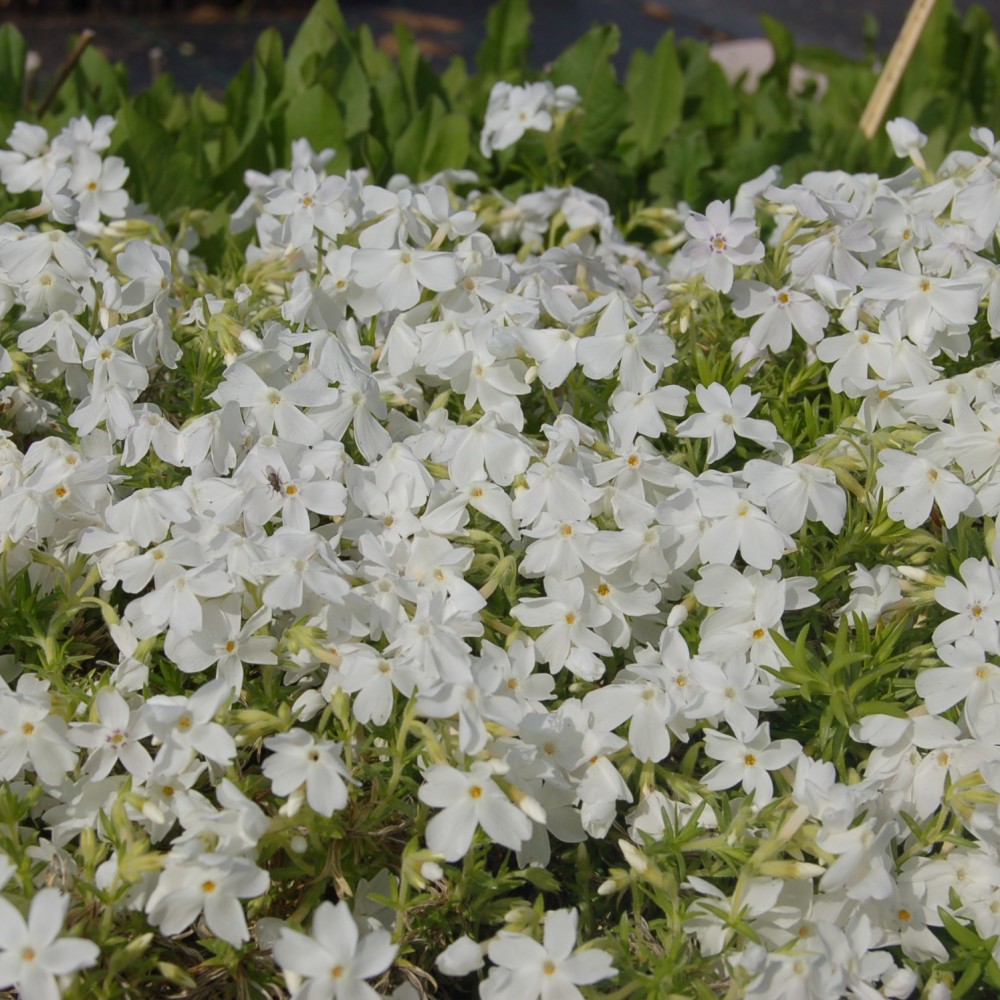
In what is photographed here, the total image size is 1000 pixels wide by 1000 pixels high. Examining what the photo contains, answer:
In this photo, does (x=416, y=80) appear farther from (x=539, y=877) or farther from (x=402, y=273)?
(x=539, y=877)

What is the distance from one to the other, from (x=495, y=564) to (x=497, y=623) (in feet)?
0.30

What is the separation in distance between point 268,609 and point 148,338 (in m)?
0.48

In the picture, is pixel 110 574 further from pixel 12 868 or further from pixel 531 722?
pixel 531 722

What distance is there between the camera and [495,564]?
149cm

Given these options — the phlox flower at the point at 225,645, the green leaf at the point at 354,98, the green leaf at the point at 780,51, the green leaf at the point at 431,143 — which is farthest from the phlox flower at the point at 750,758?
the green leaf at the point at 780,51

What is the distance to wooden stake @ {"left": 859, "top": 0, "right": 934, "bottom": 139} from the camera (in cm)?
278

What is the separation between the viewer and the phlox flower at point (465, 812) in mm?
1179

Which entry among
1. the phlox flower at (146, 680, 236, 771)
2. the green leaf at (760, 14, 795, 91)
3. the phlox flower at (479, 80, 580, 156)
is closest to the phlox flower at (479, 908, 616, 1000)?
the phlox flower at (146, 680, 236, 771)

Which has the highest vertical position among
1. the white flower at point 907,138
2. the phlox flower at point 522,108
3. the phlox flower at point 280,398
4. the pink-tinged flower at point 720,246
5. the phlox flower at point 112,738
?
the white flower at point 907,138

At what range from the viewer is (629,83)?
130 inches

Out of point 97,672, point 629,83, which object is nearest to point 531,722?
point 97,672

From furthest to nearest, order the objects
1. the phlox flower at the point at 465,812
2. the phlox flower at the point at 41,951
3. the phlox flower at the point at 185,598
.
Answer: the phlox flower at the point at 185,598, the phlox flower at the point at 465,812, the phlox flower at the point at 41,951

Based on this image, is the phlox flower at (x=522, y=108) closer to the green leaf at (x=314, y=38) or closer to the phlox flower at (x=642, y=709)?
the green leaf at (x=314, y=38)

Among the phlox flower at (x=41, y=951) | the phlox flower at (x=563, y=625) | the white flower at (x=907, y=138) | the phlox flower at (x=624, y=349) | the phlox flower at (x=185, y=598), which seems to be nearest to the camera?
the phlox flower at (x=41, y=951)
